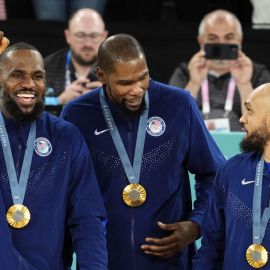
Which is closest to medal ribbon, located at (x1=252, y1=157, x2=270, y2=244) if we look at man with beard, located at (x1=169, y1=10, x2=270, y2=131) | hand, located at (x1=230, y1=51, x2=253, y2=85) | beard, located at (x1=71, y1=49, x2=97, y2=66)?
man with beard, located at (x1=169, y1=10, x2=270, y2=131)

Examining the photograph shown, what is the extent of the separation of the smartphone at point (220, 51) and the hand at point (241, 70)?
44 mm

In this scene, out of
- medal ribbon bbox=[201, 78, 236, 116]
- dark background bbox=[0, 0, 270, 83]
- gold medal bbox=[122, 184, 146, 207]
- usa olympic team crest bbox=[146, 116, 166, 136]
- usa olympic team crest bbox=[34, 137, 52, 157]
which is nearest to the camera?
usa olympic team crest bbox=[34, 137, 52, 157]

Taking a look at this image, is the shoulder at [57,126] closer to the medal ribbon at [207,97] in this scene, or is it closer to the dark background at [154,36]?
Result: the medal ribbon at [207,97]

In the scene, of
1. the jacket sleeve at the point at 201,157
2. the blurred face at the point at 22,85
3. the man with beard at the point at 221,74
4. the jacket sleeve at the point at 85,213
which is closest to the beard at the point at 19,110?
the blurred face at the point at 22,85

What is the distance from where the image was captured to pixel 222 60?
629 centimetres

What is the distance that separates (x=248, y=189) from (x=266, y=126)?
Answer: 0.26 metres

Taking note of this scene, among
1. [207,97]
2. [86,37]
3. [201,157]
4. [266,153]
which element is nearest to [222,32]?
[207,97]

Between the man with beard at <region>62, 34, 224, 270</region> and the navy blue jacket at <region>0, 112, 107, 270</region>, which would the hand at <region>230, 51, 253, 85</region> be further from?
the navy blue jacket at <region>0, 112, 107, 270</region>

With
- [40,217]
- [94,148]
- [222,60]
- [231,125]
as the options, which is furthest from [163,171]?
[222,60]

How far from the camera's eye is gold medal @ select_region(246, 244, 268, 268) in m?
3.66

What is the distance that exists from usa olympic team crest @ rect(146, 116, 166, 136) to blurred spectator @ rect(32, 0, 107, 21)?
9.98 ft

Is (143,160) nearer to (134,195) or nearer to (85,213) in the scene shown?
(134,195)

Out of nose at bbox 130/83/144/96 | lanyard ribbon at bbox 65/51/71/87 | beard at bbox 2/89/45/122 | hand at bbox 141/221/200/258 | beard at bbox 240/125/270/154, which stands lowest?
hand at bbox 141/221/200/258

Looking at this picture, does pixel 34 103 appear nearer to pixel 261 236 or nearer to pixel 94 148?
pixel 94 148
